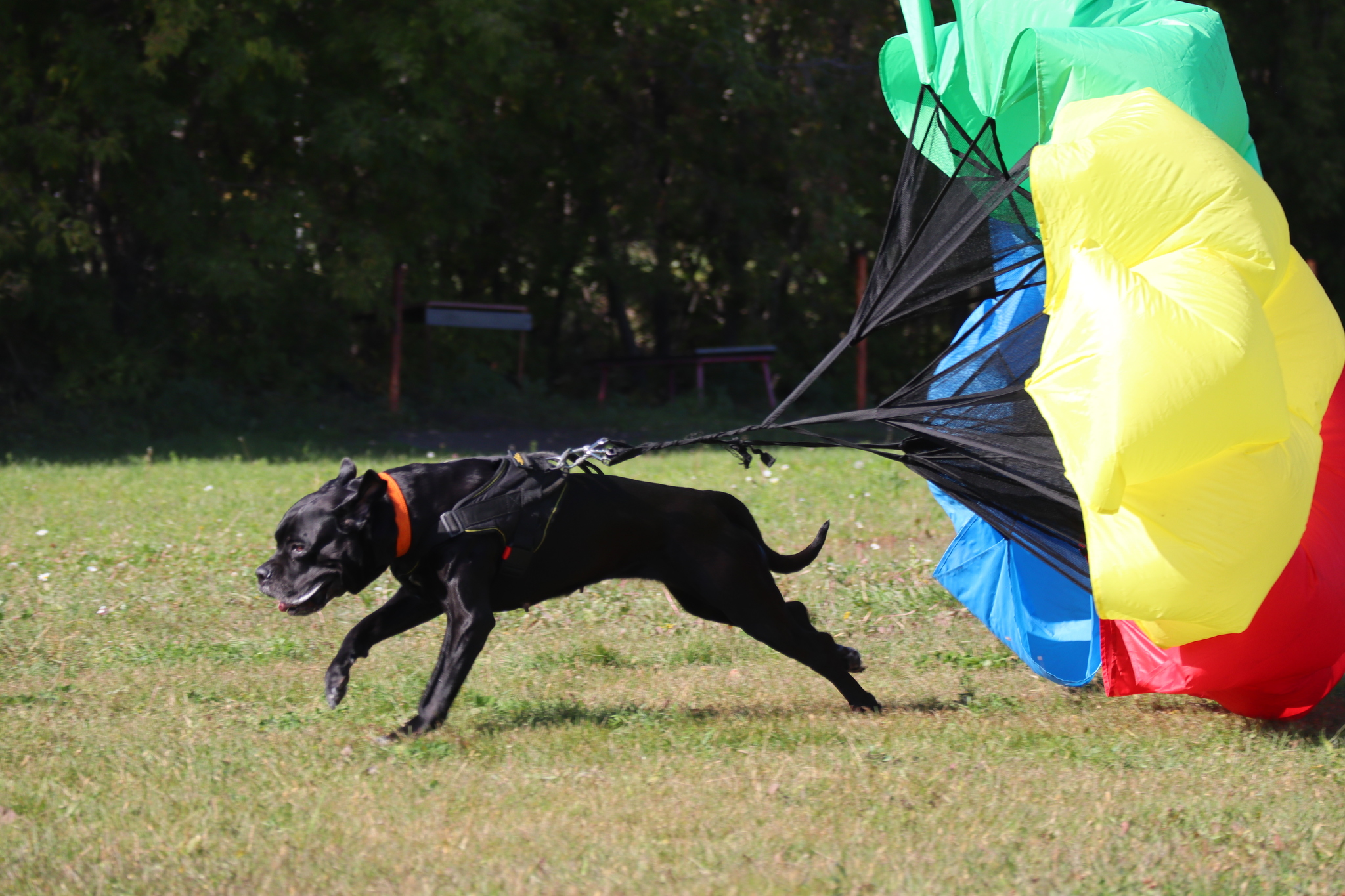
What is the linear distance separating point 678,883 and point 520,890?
1.40ft

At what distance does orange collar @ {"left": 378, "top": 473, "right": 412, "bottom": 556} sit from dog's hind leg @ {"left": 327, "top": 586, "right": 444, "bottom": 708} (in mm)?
306

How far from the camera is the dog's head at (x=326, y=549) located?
4426mm

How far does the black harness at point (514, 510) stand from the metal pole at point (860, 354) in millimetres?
12439

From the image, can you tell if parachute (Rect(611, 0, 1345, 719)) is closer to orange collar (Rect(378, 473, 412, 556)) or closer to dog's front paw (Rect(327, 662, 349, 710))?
orange collar (Rect(378, 473, 412, 556))

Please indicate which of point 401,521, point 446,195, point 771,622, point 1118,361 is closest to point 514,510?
point 401,521

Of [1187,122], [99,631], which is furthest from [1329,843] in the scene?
[99,631]

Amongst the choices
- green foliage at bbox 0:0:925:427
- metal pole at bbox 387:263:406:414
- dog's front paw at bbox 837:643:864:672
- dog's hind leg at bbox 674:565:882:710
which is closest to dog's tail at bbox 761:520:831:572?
dog's hind leg at bbox 674:565:882:710

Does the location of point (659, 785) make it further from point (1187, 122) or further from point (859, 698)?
point (1187, 122)

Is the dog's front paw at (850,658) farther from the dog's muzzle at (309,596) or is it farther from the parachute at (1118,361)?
the dog's muzzle at (309,596)

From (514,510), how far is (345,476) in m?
0.64

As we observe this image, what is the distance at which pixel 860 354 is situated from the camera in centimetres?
1900

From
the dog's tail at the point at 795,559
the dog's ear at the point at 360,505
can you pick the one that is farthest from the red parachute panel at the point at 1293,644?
the dog's ear at the point at 360,505

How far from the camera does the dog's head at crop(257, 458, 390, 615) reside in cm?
443

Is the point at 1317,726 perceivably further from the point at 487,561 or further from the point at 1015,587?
the point at 487,561
